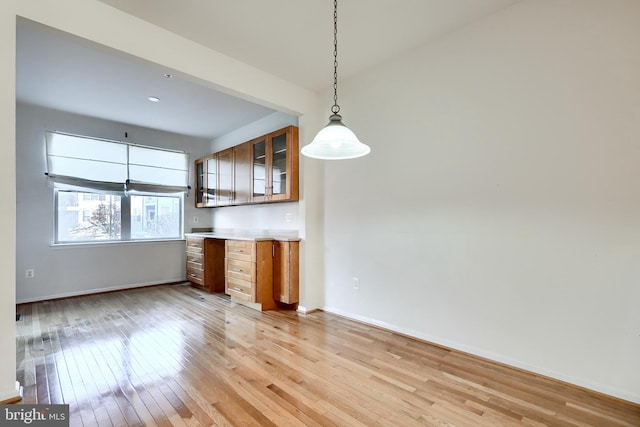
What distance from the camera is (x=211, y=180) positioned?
5.32 m

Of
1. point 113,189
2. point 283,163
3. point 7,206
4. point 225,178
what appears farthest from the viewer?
point 225,178

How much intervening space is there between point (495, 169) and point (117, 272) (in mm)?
5573

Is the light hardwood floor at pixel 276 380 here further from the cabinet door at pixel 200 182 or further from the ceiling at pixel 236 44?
the cabinet door at pixel 200 182

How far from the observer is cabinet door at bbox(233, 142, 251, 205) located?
14.3 ft

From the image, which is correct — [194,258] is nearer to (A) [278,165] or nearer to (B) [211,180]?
(B) [211,180]

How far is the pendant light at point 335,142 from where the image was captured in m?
1.91

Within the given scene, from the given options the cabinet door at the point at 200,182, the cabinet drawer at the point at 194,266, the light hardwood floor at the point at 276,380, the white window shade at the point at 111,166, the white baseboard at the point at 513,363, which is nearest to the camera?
the light hardwood floor at the point at 276,380

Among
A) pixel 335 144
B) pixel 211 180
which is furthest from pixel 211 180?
pixel 335 144

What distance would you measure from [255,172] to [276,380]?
9.46ft

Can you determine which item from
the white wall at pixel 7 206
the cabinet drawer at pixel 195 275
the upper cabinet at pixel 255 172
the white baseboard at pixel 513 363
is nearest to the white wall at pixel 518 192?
the white baseboard at pixel 513 363

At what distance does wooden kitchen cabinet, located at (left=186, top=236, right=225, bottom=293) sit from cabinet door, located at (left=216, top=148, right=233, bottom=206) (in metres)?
0.73

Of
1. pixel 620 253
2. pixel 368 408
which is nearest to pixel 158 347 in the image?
pixel 368 408

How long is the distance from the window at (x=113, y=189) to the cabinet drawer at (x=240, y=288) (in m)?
2.21

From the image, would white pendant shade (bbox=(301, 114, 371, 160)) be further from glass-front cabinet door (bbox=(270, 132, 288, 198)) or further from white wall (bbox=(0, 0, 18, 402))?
white wall (bbox=(0, 0, 18, 402))
